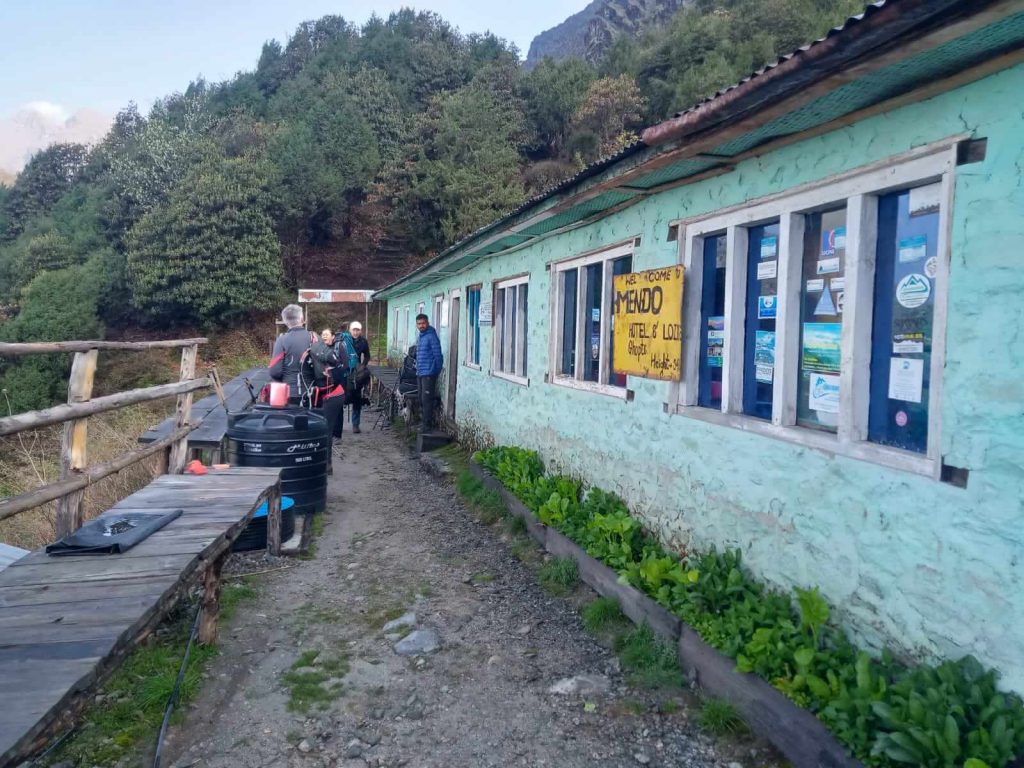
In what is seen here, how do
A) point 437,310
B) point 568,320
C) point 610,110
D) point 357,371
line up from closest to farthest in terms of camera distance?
1. point 568,320
2. point 357,371
3. point 437,310
4. point 610,110

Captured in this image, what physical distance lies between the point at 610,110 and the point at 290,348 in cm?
3068

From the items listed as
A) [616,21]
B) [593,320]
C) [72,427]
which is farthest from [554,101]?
[72,427]

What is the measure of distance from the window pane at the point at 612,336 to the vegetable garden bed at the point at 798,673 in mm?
1177

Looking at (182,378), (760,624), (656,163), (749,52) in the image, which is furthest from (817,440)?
(749,52)

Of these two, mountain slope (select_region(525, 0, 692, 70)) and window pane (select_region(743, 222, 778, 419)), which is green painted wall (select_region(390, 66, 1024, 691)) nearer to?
window pane (select_region(743, 222, 778, 419))

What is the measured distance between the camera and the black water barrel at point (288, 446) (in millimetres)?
6535

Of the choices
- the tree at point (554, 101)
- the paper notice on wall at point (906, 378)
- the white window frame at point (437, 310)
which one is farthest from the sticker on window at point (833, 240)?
the tree at point (554, 101)

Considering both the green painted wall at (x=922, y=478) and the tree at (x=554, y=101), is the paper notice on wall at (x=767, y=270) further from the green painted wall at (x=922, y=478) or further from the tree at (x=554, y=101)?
the tree at (x=554, y=101)

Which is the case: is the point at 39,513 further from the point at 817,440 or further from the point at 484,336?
the point at 817,440

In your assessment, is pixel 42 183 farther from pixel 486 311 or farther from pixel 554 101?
pixel 486 311

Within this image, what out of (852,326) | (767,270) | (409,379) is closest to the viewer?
(852,326)

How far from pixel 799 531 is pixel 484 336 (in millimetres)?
6820

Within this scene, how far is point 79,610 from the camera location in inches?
111

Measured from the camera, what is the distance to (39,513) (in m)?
7.86
